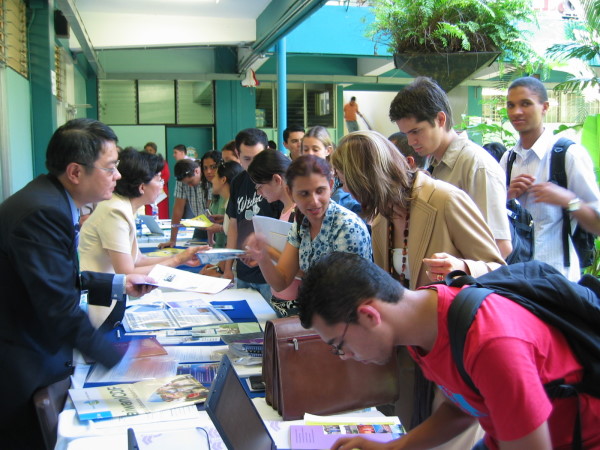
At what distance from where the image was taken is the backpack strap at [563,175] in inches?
111

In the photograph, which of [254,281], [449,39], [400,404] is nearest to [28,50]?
[254,281]

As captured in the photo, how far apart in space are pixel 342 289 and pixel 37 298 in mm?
1065

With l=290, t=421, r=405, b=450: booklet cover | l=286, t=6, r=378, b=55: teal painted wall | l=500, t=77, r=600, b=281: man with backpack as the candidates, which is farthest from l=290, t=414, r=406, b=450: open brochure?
l=286, t=6, r=378, b=55: teal painted wall

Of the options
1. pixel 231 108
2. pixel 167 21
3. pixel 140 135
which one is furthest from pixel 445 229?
pixel 231 108

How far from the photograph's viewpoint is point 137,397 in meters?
1.92

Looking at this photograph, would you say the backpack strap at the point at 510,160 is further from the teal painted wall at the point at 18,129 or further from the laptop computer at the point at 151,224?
the teal painted wall at the point at 18,129

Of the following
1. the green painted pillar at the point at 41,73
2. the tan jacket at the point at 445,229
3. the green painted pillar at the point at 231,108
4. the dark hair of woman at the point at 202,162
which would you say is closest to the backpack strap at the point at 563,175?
the tan jacket at the point at 445,229

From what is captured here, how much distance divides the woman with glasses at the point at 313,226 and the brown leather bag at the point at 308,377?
1.44 feet

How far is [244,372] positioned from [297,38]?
328 inches

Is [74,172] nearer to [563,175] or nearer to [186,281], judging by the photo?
[186,281]

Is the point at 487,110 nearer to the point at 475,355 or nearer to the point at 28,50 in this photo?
the point at 28,50

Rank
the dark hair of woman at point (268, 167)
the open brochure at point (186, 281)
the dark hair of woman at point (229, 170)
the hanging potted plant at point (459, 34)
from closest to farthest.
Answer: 1. the open brochure at point (186, 281)
2. the dark hair of woman at point (268, 167)
3. the hanging potted plant at point (459, 34)
4. the dark hair of woman at point (229, 170)

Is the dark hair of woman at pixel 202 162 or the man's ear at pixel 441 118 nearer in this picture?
the man's ear at pixel 441 118

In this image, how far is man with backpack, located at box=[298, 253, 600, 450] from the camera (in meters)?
1.06
